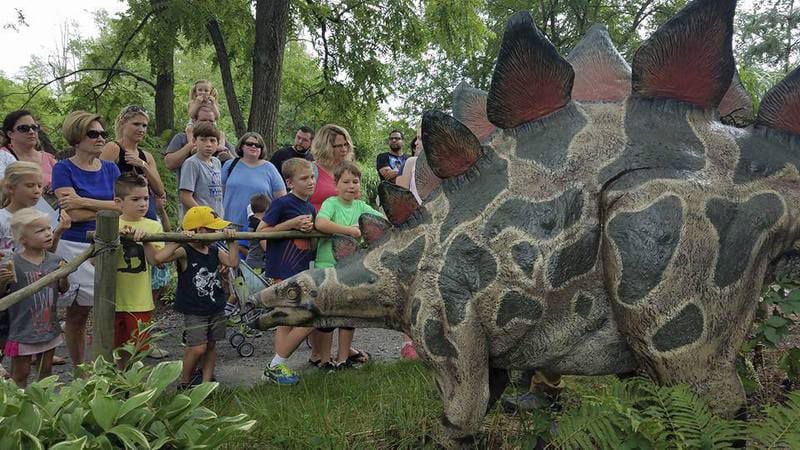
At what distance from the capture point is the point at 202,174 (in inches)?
173

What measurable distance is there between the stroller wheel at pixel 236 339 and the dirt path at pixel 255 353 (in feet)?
0.28

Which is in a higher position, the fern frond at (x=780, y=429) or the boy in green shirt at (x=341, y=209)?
the boy in green shirt at (x=341, y=209)

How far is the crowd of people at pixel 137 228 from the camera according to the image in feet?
10.2

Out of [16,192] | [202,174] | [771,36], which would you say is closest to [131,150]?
[202,174]

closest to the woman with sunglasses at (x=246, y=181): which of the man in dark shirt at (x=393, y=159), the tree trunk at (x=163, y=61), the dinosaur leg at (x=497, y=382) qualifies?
the man in dark shirt at (x=393, y=159)

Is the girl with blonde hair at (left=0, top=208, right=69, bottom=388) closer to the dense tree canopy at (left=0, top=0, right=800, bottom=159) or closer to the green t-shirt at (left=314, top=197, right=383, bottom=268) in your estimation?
the green t-shirt at (left=314, top=197, right=383, bottom=268)

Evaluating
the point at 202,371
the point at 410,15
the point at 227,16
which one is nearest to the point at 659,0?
the point at 410,15

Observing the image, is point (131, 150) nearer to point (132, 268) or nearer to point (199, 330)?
point (132, 268)

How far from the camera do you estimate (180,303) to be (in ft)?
11.6

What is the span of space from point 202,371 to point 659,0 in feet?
55.5

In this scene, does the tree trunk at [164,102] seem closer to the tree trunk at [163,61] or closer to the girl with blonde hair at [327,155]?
the tree trunk at [163,61]

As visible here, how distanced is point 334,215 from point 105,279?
1.20 m

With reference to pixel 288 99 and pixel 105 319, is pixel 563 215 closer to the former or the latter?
pixel 105 319

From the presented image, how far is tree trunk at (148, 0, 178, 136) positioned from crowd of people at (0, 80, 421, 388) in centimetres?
359
